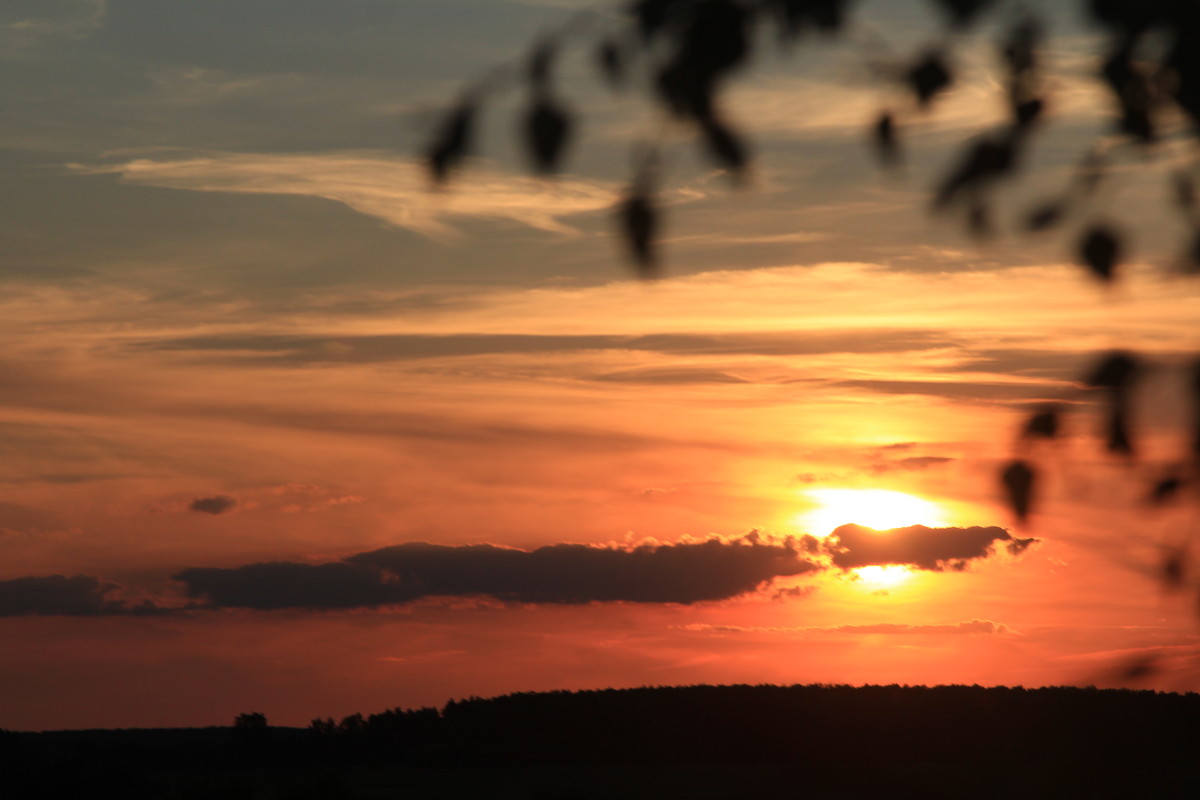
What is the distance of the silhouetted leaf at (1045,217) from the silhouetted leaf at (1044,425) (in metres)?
0.67

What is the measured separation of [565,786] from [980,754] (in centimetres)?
5062

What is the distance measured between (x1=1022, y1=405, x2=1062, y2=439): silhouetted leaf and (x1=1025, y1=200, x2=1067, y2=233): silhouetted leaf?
666mm

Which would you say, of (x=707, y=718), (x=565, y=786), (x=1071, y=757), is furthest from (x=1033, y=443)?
(x=707, y=718)

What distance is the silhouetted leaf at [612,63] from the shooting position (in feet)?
15.5

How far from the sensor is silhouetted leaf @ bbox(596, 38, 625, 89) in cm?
473

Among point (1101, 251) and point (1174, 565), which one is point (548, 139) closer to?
point (1101, 251)

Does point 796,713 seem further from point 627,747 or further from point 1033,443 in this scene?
point 1033,443

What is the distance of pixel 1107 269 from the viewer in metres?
4.54

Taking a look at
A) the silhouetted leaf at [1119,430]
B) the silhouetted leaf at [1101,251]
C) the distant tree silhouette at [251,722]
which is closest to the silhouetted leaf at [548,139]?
the silhouetted leaf at [1101,251]

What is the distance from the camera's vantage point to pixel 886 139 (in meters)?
4.89

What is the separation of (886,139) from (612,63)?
1.09 metres

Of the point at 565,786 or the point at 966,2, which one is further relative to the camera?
the point at 565,786

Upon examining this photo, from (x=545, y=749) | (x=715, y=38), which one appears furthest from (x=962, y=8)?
(x=545, y=749)

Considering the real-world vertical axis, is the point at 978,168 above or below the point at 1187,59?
below
